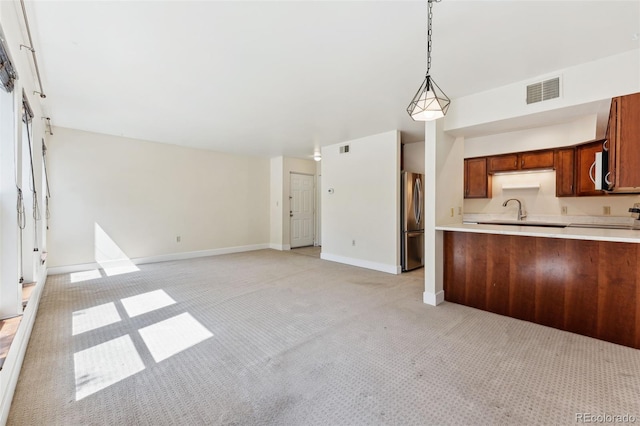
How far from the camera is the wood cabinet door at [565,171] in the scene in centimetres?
429

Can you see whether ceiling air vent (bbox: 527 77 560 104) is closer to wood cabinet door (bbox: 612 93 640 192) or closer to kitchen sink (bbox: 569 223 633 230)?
wood cabinet door (bbox: 612 93 640 192)

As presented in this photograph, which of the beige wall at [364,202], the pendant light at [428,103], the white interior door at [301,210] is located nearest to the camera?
the pendant light at [428,103]

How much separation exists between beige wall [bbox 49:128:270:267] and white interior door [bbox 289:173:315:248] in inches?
28.6

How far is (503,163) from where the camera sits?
5.03m

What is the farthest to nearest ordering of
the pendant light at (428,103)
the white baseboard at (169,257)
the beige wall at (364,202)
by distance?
1. the beige wall at (364,202)
2. the white baseboard at (169,257)
3. the pendant light at (428,103)

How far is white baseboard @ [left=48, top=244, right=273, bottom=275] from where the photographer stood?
15.3 feet

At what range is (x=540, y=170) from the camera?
471 centimetres

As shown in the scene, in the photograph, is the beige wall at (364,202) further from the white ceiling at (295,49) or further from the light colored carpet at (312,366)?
the light colored carpet at (312,366)

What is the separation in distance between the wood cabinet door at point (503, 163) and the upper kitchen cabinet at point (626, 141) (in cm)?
268

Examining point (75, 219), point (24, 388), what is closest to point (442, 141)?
point (24, 388)

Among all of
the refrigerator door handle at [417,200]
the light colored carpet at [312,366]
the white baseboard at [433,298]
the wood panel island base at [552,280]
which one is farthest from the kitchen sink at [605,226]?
the white baseboard at [433,298]

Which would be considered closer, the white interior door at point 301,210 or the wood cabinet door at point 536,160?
the wood cabinet door at point 536,160

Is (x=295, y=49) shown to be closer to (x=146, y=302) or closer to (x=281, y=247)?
(x=146, y=302)

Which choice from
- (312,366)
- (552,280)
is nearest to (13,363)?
(312,366)
